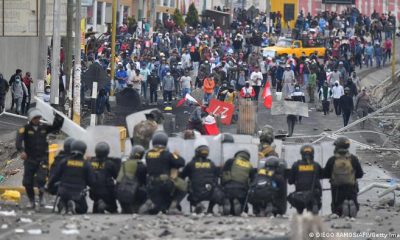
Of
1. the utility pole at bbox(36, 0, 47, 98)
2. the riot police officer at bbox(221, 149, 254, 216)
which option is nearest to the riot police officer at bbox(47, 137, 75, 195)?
the riot police officer at bbox(221, 149, 254, 216)

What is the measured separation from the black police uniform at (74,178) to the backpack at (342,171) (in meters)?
3.98

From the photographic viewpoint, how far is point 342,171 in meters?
25.5

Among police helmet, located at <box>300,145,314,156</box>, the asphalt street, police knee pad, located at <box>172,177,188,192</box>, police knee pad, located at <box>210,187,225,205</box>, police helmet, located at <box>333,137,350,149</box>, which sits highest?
police helmet, located at <box>333,137,350,149</box>

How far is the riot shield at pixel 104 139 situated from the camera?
2630 centimetres

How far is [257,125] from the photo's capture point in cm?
4569

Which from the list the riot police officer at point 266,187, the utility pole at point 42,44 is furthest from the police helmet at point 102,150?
the utility pole at point 42,44

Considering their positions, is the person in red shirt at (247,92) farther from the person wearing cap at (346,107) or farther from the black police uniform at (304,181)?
the black police uniform at (304,181)

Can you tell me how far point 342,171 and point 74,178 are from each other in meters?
4.37

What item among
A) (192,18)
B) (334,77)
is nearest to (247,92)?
(334,77)

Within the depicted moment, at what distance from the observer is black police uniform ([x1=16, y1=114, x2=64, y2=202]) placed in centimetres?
2562

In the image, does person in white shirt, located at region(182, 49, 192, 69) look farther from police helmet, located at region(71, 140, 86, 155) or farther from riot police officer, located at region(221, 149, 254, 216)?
police helmet, located at region(71, 140, 86, 155)

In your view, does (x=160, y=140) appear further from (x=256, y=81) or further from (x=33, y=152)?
(x=256, y=81)

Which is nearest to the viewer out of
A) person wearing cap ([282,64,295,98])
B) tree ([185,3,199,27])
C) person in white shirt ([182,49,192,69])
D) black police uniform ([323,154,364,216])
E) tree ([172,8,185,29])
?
black police uniform ([323,154,364,216])

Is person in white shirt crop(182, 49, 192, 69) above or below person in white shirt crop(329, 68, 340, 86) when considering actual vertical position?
above
